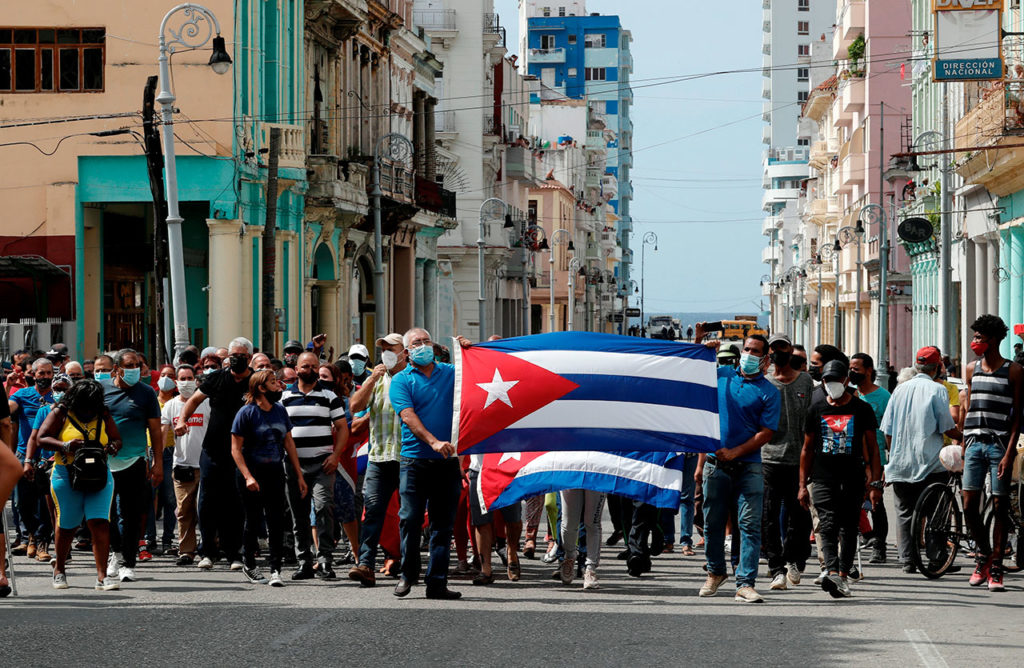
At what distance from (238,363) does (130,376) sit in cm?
105

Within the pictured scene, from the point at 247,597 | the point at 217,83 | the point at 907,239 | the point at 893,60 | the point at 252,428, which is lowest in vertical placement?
the point at 247,597

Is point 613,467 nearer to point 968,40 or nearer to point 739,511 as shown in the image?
point 739,511

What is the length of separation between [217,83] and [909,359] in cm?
3511

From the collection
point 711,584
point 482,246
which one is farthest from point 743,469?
point 482,246

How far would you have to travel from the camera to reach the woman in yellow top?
13445 millimetres

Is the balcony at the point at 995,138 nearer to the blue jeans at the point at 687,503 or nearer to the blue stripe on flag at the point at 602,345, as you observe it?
the blue jeans at the point at 687,503

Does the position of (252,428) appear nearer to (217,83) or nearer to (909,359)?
(217,83)

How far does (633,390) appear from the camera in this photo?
14.0m

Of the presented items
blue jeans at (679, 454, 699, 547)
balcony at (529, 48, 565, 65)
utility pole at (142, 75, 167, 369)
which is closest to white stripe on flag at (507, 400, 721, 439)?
blue jeans at (679, 454, 699, 547)

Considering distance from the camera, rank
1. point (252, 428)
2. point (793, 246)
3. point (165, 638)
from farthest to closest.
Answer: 1. point (793, 246)
2. point (252, 428)
3. point (165, 638)

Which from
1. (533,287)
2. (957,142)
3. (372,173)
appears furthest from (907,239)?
(533,287)

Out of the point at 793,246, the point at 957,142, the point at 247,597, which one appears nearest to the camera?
the point at 247,597

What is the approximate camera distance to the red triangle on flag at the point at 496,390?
13703 mm

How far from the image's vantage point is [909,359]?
2554 inches
